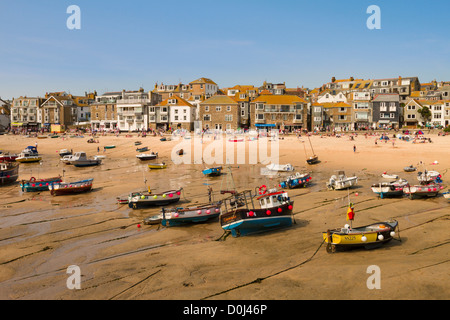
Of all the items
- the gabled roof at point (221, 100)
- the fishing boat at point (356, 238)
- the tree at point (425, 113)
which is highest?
the gabled roof at point (221, 100)

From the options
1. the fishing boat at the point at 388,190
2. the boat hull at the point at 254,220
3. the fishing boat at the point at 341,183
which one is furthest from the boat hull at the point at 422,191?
the boat hull at the point at 254,220

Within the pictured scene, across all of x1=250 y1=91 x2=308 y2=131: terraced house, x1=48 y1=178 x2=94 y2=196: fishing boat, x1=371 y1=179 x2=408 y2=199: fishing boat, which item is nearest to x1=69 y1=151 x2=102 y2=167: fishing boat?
x1=48 y1=178 x2=94 y2=196: fishing boat

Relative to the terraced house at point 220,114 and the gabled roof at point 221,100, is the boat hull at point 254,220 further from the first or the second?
the gabled roof at point 221,100

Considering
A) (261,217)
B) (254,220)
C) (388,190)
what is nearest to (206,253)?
(254,220)

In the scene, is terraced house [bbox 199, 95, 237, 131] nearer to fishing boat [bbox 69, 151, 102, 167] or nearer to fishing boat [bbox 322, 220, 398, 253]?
fishing boat [bbox 69, 151, 102, 167]

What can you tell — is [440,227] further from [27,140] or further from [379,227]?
[27,140]

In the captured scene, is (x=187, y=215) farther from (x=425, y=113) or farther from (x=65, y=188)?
(x=425, y=113)

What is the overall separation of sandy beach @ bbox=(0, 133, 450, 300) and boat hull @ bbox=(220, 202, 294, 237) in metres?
0.50

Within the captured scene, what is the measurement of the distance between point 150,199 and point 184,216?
5091 mm

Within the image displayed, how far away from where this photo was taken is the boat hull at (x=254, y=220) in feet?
61.0

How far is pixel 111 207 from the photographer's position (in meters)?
25.2

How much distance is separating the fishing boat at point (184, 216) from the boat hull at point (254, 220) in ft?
7.46
